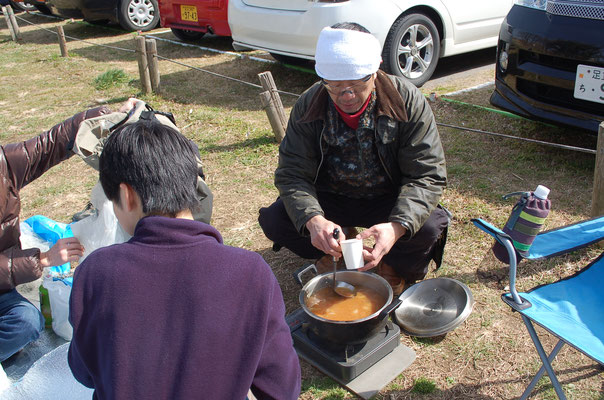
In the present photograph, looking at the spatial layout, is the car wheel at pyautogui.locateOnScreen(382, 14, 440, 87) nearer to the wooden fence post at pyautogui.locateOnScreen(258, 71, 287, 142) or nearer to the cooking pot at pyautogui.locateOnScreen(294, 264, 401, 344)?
the wooden fence post at pyautogui.locateOnScreen(258, 71, 287, 142)

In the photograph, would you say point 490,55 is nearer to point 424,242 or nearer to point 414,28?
point 414,28

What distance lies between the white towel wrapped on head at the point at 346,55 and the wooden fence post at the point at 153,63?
4119mm

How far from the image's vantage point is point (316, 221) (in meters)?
2.60

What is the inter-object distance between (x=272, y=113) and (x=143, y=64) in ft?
7.70

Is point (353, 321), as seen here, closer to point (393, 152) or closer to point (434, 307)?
point (434, 307)

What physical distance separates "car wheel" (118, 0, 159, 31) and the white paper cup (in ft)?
29.9

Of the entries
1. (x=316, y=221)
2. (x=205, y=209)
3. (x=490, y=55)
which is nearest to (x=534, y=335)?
(x=316, y=221)

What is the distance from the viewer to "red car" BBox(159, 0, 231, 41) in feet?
24.3

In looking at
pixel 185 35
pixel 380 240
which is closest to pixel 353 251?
pixel 380 240

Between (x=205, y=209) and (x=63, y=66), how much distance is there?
21.0ft

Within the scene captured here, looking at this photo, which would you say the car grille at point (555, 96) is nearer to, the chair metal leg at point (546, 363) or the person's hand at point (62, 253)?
the chair metal leg at point (546, 363)

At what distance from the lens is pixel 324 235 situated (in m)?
2.51

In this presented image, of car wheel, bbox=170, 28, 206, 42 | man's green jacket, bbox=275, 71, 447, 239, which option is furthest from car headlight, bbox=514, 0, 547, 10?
car wheel, bbox=170, 28, 206, 42

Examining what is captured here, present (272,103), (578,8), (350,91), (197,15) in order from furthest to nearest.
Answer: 1. (197,15)
2. (272,103)
3. (578,8)
4. (350,91)
